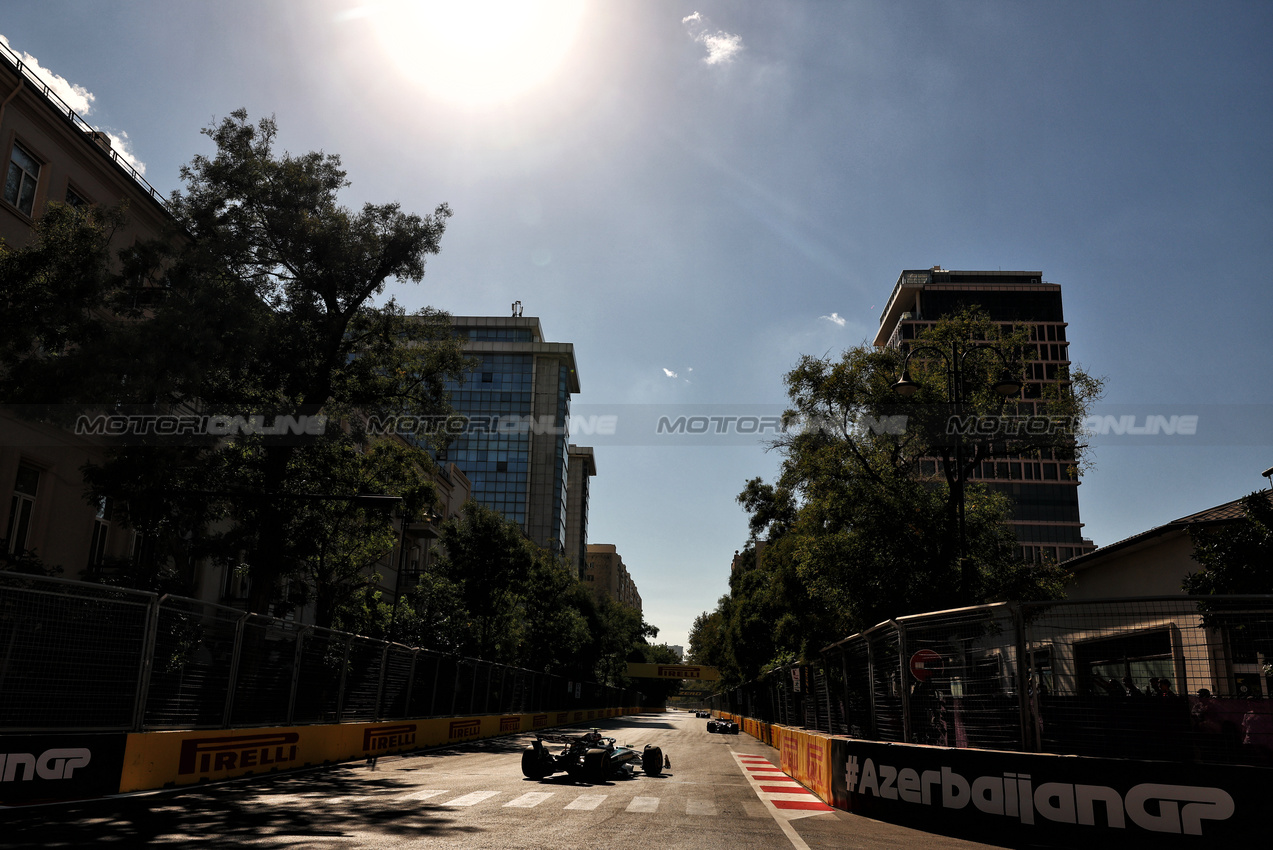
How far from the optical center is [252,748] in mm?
13914

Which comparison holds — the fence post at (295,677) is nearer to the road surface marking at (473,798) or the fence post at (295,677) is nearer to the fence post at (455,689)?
the road surface marking at (473,798)

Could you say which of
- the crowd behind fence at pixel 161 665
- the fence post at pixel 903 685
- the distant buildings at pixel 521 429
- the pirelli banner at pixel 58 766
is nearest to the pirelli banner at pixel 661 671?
the distant buildings at pixel 521 429

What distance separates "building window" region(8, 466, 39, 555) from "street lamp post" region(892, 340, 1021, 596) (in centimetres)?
2228

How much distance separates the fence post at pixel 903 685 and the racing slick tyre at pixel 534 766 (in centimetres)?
684

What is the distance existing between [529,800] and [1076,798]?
22.9ft

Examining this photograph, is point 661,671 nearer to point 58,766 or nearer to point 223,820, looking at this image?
point 58,766

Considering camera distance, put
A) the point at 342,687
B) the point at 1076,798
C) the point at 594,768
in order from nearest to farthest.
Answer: the point at 1076,798
the point at 594,768
the point at 342,687

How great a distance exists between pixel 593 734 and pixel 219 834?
8.85m

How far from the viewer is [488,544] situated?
4409cm

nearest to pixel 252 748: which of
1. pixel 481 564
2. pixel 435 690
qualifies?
pixel 435 690

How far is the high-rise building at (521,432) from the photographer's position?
10412 centimetres

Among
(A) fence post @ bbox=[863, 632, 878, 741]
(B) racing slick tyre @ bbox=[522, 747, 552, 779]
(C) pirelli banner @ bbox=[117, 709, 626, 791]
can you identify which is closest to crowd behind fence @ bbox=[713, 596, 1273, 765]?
(A) fence post @ bbox=[863, 632, 878, 741]

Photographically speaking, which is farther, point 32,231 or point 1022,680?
Result: point 32,231

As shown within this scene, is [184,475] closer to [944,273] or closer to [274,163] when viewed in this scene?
[274,163]
